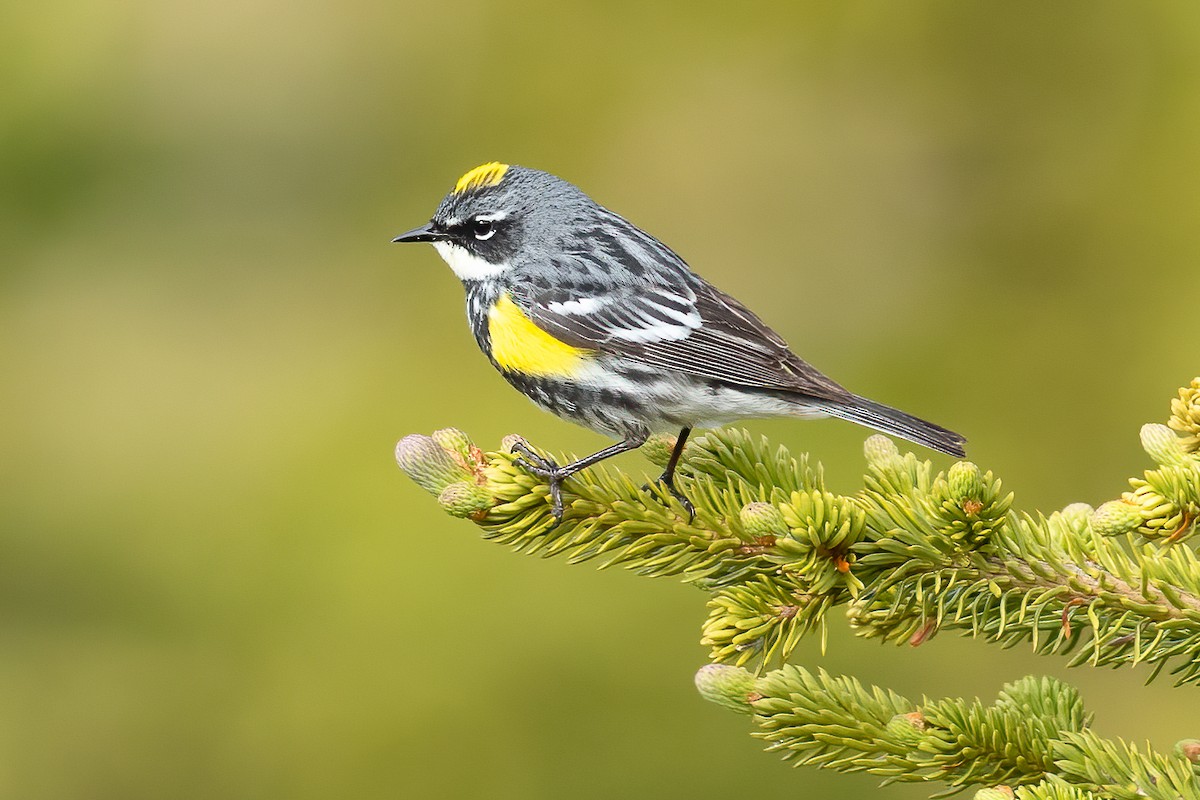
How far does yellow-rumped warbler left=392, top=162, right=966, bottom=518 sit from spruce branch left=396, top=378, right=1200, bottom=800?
67 cm

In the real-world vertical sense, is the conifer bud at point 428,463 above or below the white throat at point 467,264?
below

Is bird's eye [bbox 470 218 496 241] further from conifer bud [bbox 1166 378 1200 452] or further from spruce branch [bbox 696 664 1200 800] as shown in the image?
conifer bud [bbox 1166 378 1200 452]

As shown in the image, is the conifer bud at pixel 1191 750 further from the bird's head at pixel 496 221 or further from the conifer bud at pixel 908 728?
the bird's head at pixel 496 221

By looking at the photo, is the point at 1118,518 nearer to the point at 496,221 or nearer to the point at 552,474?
the point at 552,474

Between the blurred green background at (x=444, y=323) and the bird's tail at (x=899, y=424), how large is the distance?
1.59 meters

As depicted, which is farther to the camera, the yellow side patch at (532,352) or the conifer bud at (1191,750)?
the yellow side patch at (532,352)

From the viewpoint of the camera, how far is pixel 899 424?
10.7 feet

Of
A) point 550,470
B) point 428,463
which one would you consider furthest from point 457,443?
point 550,470

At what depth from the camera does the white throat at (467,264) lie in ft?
12.9

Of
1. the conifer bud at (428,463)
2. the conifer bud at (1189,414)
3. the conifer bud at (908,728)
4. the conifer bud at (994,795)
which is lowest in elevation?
the conifer bud at (994,795)

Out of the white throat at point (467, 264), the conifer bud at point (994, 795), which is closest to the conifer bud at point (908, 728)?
the conifer bud at point (994, 795)

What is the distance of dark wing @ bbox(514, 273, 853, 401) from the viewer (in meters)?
3.48

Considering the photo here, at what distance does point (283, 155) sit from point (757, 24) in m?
2.78

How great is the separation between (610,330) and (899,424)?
879 mm
